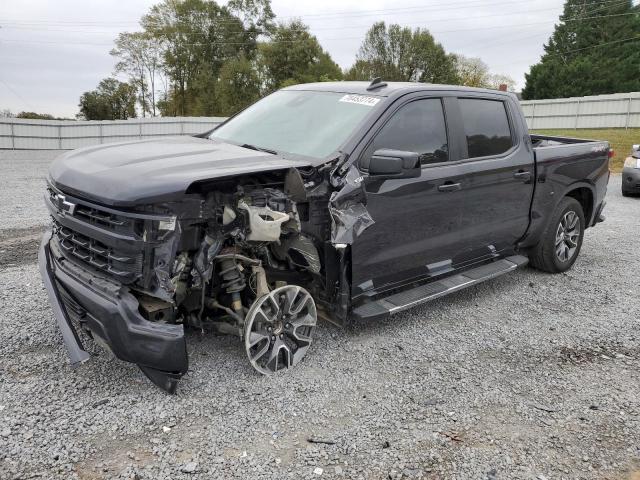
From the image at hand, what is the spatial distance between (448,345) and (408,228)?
98 centimetres

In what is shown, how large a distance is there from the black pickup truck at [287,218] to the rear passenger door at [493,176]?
18 millimetres

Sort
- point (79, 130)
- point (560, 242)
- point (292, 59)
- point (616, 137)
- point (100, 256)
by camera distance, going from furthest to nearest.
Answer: point (292, 59)
point (79, 130)
point (616, 137)
point (560, 242)
point (100, 256)

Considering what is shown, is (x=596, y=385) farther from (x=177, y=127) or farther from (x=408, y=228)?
(x=177, y=127)

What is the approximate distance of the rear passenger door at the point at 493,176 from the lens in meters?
4.61

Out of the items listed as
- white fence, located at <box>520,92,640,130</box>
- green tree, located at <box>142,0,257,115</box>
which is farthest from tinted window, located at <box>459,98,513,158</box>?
green tree, located at <box>142,0,257,115</box>

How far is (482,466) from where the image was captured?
282 cm

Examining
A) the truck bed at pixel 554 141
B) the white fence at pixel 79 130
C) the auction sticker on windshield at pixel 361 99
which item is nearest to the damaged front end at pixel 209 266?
the auction sticker on windshield at pixel 361 99

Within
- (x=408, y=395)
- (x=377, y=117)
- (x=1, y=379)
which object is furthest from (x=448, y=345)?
(x=1, y=379)

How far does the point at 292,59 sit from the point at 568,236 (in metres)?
45.6

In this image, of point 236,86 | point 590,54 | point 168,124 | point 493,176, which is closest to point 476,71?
point 590,54

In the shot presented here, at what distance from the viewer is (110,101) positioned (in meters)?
54.4

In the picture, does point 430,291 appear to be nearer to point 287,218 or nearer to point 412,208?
point 412,208

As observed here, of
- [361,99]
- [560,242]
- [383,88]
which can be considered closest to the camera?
[361,99]

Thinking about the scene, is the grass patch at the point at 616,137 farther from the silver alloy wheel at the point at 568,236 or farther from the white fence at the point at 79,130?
the white fence at the point at 79,130
